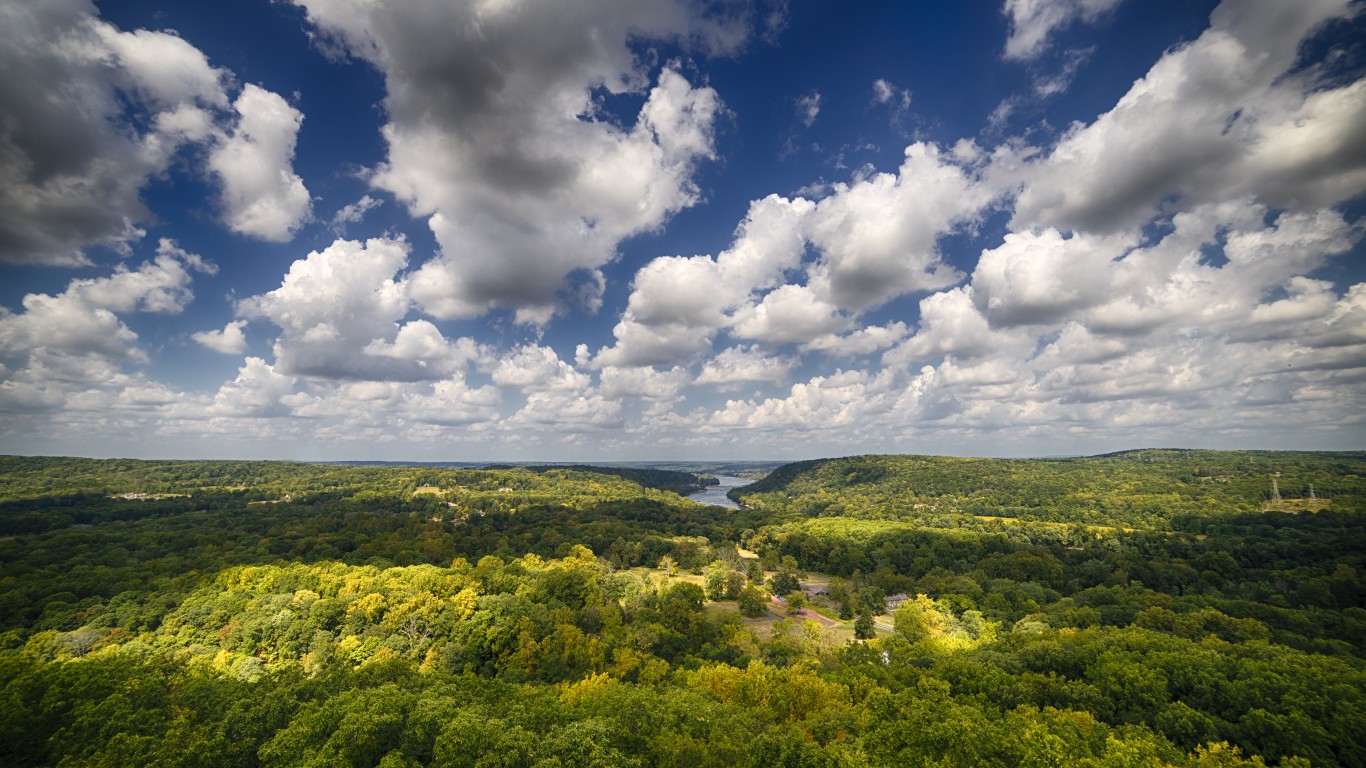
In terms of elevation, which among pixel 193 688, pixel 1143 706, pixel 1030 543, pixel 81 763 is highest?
pixel 81 763

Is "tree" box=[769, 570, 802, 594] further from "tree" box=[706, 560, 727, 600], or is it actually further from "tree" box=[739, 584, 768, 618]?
"tree" box=[739, 584, 768, 618]

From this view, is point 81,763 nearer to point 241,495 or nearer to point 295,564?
point 295,564

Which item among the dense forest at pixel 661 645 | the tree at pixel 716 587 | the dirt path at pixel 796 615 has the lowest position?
the dirt path at pixel 796 615

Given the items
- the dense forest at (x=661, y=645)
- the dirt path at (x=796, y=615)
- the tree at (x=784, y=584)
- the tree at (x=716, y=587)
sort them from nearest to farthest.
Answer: the dense forest at (x=661, y=645), the dirt path at (x=796, y=615), the tree at (x=716, y=587), the tree at (x=784, y=584)

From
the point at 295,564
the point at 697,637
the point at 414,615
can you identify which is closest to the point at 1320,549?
the point at 697,637

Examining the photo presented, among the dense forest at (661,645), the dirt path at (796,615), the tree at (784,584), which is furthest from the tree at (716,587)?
the tree at (784,584)

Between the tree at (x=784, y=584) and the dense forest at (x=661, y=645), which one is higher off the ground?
the dense forest at (x=661, y=645)

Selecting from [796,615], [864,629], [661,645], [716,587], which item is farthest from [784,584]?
[661,645]

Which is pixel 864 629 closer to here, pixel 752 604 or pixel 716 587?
pixel 752 604

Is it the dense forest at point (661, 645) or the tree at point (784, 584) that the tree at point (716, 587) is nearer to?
the dense forest at point (661, 645)
